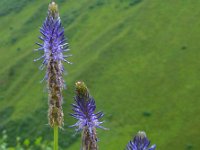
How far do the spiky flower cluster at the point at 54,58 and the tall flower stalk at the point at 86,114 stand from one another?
1.40 ft

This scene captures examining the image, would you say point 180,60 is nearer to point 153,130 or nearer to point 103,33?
point 153,130

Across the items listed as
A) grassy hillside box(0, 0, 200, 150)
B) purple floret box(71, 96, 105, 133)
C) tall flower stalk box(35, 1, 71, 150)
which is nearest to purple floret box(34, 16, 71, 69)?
tall flower stalk box(35, 1, 71, 150)

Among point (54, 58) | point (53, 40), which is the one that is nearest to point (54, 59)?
point (54, 58)

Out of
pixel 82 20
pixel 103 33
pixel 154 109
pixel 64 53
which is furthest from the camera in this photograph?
pixel 82 20

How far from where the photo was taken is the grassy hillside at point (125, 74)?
73.4 m

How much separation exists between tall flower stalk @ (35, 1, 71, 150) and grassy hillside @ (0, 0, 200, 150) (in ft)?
185

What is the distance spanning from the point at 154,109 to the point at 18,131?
2394 centimetres

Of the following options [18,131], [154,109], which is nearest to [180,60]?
[154,109]

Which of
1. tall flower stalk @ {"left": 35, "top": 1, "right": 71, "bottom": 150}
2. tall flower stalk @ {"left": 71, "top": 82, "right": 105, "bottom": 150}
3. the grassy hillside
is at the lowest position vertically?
the grassy hillside

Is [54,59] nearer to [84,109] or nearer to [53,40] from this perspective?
[53,40]

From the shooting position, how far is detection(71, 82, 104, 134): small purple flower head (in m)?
A: 7.46

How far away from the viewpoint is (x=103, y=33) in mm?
97562

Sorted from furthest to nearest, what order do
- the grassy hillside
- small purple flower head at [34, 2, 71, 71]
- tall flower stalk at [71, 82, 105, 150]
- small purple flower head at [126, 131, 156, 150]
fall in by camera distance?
1. the grassy hillside
2. small purple flower head at [34, 2, 71, 71]
3. tall flower stalk at [71, 82, 105, 150]
4. small purple flower head at [126, 131, 156, 150]

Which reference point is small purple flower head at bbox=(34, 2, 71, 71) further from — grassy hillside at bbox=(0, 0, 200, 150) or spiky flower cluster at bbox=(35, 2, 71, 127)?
grassy hillside at bbox=(0, 0, 200, 150)
